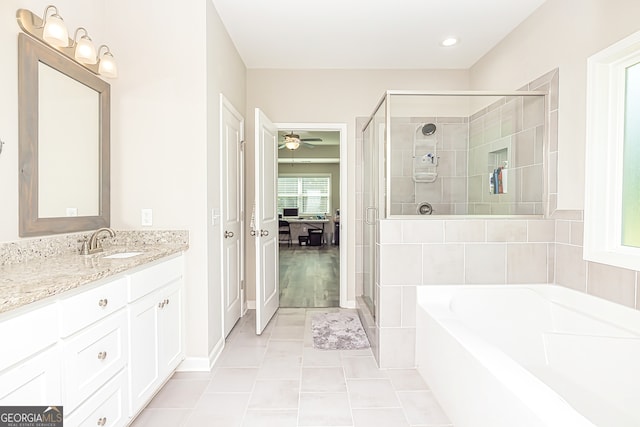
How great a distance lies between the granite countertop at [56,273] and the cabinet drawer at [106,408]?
1.66ft

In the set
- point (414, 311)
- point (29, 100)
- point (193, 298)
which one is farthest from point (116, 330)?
point (414, 311)

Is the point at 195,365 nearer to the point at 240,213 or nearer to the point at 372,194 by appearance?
the point at 240,213

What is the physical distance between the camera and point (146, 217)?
2.40 meters

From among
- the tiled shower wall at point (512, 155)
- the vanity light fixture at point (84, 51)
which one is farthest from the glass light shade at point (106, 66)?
the tiled shower wall at point (512, 155)

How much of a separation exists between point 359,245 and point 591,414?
2444 mm

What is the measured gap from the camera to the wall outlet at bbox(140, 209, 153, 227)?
2.40 m

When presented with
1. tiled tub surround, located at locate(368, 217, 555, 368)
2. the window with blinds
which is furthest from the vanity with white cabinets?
the window with blinds

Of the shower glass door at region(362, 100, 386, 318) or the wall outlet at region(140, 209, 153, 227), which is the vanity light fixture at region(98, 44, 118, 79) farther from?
the shower glass door at region(362, 100, 386, 318)

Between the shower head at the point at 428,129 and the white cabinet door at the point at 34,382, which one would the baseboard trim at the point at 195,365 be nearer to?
the white cabinet door at the point at 34,382

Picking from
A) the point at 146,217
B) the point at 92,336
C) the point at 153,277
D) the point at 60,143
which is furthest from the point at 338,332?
the point at 60,143

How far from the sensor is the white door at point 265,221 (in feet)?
9.94

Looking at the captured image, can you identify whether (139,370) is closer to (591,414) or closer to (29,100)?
(29,100)

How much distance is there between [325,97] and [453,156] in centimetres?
156

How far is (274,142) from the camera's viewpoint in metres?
3.69
